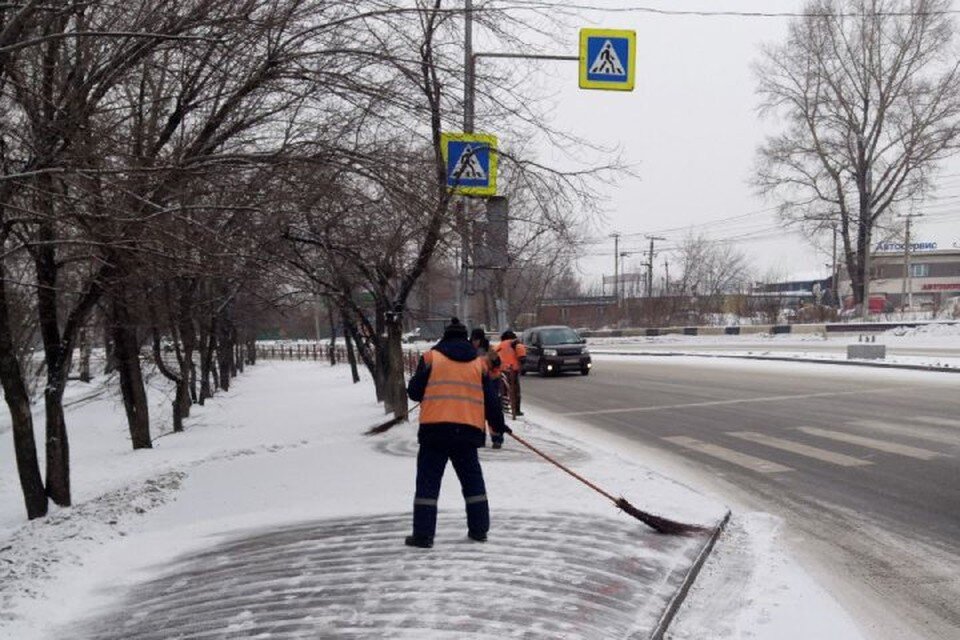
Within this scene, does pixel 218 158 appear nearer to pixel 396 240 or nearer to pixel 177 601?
pixel 396 240

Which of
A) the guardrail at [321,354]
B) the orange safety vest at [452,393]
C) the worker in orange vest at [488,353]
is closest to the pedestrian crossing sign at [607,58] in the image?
the worker in orange vest at [488,353]

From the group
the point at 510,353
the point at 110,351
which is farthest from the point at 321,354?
the point at 510,353

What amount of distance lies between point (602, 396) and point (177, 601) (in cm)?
1422

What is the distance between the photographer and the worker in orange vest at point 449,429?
528 centimetres

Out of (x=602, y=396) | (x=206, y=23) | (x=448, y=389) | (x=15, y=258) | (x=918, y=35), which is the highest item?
(x=918, y=35)

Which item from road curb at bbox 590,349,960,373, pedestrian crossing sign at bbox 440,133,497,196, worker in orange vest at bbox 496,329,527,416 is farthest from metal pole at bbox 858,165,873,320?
pedestrian crossing sign at bbox 440,133,497,196

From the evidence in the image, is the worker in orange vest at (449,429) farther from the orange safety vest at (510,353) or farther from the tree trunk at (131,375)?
the tree trunk at (131,375)

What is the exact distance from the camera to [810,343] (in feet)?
113

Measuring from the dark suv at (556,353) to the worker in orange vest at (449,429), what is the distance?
19.7 m

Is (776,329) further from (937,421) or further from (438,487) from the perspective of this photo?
(438,487)

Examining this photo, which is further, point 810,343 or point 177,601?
point 810,343

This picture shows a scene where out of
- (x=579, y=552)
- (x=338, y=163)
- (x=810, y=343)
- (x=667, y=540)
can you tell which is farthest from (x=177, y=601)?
(x=810, y=343)

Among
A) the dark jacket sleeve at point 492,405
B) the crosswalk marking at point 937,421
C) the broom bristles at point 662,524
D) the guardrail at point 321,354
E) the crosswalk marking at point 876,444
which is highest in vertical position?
the dark jacket sleeve at point 492,405

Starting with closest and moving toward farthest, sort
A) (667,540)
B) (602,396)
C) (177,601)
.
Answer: (177,601), (667,540), (602,396)
